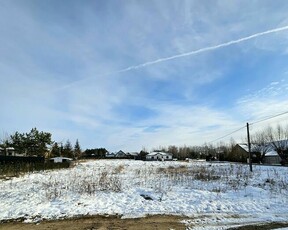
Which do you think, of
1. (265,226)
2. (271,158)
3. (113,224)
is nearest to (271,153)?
(271,158)

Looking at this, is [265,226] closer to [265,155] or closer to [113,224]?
[113,224]

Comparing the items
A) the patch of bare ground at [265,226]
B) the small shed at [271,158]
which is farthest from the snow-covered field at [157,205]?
the small shed at [271,158]

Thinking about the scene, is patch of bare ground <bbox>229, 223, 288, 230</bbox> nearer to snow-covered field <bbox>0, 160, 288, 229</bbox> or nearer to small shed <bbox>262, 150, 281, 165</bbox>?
snow-covered field <bbox>0, 160, 288, 229</bbox>

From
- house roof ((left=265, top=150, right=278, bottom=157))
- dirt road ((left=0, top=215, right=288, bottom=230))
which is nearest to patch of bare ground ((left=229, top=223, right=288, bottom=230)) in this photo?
dirt road ((left=0, top=215, right=288, bottom=230))

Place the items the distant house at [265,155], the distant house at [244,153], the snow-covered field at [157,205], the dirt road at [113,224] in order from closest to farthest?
the dirt road at [113,224]
the snow-covered field at [157,205]
the distant house at [265,155]
the distant house at [244,153]

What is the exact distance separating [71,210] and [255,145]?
69.8 meters

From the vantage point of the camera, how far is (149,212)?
866cm

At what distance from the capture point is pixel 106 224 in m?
7.48

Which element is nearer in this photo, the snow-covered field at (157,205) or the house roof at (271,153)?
the snow-covered field at (157,205)

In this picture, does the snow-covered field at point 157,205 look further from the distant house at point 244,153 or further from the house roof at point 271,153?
the house roof at point 271,153

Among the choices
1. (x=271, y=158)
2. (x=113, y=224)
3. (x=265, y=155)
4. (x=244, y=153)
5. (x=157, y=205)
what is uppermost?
(x=244, y=153)

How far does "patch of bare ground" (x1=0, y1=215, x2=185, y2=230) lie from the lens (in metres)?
7.13

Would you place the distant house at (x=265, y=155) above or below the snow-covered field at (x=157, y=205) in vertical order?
above

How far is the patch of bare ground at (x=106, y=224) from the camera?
23.4 ft
